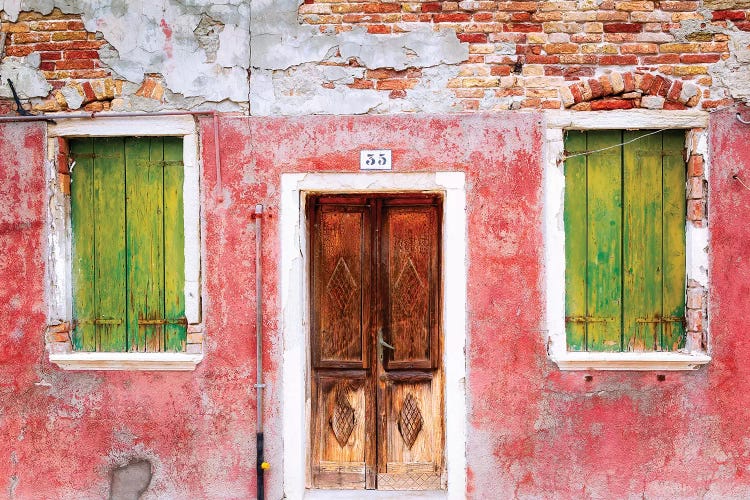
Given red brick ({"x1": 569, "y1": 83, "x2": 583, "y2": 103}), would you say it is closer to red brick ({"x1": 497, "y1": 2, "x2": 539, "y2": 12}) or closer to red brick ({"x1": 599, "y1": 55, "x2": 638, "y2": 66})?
red brick ({"x1": 599, "y1": 55, "x2": 638, "y2": 66})

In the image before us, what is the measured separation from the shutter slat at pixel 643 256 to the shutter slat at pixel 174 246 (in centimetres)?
307

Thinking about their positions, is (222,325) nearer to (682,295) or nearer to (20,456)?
(20,456)

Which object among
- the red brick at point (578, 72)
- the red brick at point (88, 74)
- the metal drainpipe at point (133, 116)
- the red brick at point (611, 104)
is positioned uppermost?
the red brick at point (88, 74)

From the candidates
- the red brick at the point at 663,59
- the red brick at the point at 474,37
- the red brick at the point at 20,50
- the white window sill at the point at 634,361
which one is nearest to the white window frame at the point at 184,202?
the red brick at the point at 20,50

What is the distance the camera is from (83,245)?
13.1 feet

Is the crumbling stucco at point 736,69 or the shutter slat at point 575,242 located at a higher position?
the crumbling stucco at point 736,69

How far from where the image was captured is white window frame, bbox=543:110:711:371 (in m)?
3.71

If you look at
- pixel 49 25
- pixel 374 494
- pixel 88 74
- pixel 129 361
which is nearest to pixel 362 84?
pixel 88 74

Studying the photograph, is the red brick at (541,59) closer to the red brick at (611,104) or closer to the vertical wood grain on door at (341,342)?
the red brick at (611,104)

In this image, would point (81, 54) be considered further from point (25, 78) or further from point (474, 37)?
point (474, 37)

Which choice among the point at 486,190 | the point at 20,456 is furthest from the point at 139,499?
the point at 486,190

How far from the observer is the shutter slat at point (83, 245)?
396 centimetres

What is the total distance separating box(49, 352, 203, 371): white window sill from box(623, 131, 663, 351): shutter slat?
2970 mm

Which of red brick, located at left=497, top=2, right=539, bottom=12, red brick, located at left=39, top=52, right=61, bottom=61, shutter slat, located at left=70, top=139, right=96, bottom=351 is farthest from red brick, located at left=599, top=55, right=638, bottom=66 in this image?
red brick, located at left=39, top=52, right=61, bottom=61
